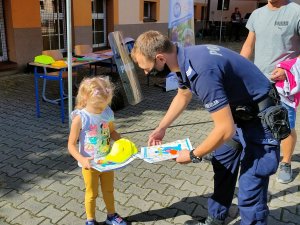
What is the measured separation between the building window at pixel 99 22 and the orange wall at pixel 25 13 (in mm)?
2619

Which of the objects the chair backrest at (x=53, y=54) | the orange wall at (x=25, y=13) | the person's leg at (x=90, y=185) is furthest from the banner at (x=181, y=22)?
the person's leg at (x=90, y=185)

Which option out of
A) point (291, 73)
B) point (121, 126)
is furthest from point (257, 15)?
point (121, 126)

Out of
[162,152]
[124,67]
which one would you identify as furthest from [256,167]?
[124,67]

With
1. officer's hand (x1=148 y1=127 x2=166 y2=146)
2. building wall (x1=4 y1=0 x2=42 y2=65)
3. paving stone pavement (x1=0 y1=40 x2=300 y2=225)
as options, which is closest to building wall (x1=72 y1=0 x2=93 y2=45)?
building wall (x1=4 y1=0 x2=42 y2=65)

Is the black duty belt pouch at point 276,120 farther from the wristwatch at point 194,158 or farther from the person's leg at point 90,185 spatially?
the person's leg at point 90,185

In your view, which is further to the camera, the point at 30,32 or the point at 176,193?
the point at 30,32

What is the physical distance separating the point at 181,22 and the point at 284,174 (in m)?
4.28

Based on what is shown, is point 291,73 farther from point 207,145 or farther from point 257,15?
point 207,145

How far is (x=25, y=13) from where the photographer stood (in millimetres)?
8531

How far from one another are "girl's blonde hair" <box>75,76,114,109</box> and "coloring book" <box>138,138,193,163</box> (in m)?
0.47

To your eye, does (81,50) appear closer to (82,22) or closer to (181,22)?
(181,22)

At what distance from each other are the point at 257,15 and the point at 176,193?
1886 mm

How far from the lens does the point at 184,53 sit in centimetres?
193

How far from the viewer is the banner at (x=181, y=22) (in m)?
6.69
